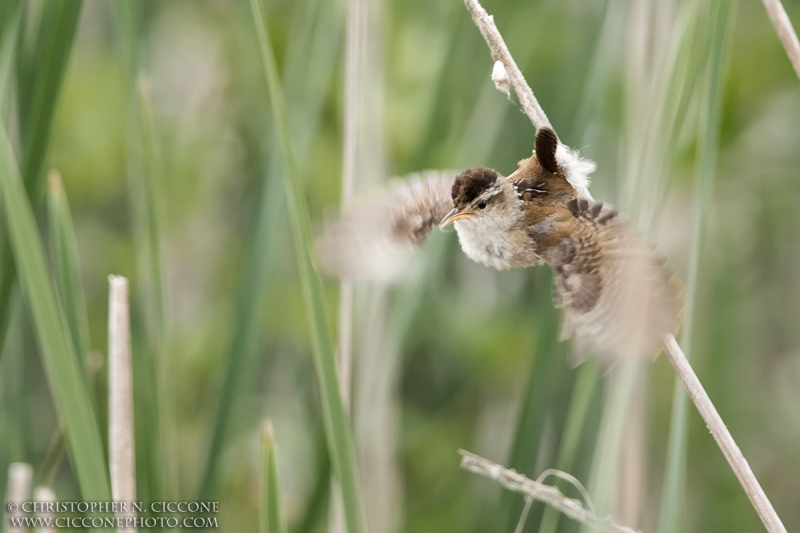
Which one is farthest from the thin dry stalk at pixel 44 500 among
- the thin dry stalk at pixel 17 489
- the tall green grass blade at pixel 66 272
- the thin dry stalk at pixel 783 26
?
the thin dry stalk at pixel 783 26

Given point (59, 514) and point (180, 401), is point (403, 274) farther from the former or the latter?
point (180, 401)

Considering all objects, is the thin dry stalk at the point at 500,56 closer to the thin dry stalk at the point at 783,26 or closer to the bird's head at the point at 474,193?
the bird's head at the point at 474,193

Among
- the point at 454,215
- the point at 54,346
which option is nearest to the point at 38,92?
the point at 54,346

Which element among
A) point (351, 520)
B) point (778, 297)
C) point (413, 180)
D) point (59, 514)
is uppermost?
point (778, 297)

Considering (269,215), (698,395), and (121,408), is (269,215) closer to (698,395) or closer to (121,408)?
(121,408)

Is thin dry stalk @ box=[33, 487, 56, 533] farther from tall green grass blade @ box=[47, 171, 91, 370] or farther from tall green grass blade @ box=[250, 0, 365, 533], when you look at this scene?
tall green grass blade @ box=[250, 0, 365, 533]

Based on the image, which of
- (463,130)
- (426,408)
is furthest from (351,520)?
(463,130)

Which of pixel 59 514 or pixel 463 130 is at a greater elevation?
pixel 463 130
